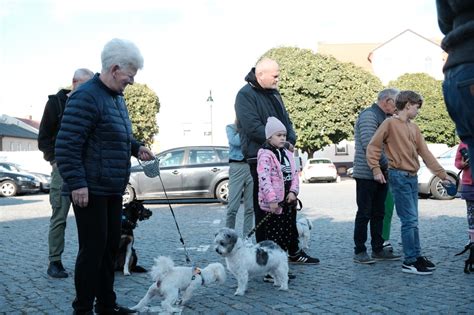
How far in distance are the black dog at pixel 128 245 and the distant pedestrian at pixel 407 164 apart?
2.84m

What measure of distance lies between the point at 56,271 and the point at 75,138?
2.74 m

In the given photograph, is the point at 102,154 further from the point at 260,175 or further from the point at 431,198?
the point at 431,198

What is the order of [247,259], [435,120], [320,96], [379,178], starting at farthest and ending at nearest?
[435,120] < [320,96] < [379,178] < [247,259]

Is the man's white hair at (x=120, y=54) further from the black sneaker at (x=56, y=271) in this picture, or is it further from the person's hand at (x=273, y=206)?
the black sneaker at (x=56, y=271)

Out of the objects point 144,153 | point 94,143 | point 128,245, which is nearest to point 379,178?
point 144,153

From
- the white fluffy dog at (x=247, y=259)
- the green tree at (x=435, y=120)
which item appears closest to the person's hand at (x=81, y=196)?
the white fluffy dog at (x=247, y=259)

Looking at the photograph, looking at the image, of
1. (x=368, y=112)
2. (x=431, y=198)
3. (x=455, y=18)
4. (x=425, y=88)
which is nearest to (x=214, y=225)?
(x=368, y=112)

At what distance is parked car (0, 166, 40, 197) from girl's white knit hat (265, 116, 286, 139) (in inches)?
862

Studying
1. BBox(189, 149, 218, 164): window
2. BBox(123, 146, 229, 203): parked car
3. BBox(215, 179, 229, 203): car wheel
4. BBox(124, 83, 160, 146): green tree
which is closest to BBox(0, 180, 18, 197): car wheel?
BBox(123, 146, 229, 203): parked car

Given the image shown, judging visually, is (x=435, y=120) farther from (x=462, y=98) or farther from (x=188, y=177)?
(x=462, y=98)

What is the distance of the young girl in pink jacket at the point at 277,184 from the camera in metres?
5.72

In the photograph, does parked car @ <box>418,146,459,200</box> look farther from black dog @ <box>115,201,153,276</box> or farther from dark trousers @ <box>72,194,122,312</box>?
dark trousers @ <box>72,194,122,312</box>

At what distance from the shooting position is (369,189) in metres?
6.64

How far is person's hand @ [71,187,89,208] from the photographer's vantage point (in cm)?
387
